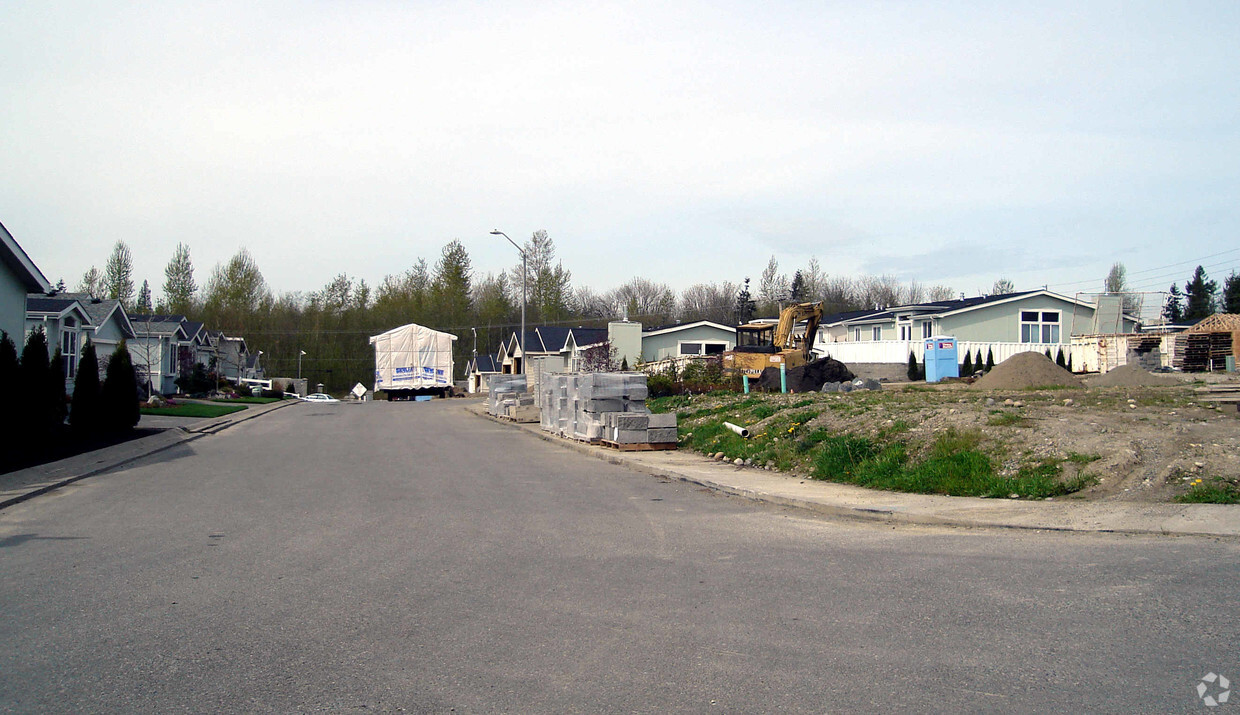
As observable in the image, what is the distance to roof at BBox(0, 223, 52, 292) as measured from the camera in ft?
71.1

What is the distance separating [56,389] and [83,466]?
7237mm

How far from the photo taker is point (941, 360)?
40.1 m

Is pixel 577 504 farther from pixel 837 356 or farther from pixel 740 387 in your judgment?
pixel 837 356

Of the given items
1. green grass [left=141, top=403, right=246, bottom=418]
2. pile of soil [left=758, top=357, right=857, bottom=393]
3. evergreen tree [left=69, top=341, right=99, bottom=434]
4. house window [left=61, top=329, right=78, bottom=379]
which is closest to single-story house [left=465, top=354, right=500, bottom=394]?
green grass [left=141, top=403, right=246, bottom=418]

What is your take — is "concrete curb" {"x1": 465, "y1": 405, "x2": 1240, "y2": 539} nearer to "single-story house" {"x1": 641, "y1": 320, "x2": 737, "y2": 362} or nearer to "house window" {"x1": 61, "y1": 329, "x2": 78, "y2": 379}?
"house window" {"x1": 61, "y1": 329, "x2": 78, "y2": 379}

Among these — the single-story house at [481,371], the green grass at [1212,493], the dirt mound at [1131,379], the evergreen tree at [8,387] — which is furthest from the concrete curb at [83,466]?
the single-story house at [481,371]

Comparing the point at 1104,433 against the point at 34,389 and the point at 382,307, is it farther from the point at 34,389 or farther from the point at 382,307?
Result: the point at 382,307

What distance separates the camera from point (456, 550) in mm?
8914

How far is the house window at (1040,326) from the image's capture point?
49125 millimetres

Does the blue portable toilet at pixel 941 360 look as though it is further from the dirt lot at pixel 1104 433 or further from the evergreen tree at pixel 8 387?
the evergreen tree at pixel 8 387

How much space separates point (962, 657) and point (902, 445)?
8926 millimetres

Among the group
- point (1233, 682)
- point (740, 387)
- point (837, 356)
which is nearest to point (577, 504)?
point (1233, 682)

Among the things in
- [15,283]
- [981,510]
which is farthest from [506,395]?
[981,510]

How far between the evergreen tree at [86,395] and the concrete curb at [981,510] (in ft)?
59.3
